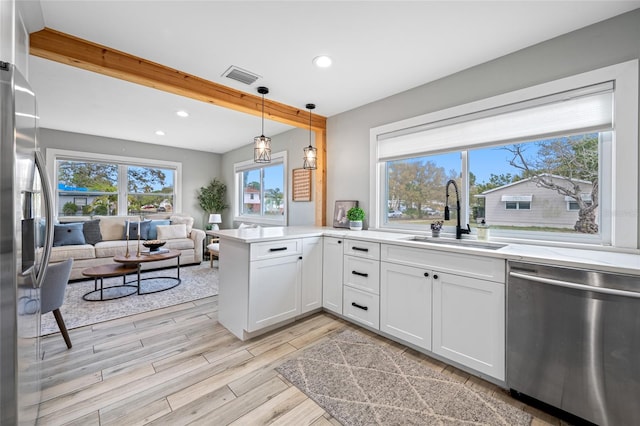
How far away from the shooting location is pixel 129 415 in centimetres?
153

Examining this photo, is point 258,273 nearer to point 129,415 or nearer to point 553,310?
point 129,415

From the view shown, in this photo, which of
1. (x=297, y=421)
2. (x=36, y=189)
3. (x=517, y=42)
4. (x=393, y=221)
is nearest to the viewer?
(x=36, y=189)

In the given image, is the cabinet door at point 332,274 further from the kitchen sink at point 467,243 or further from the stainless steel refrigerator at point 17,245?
the stainless steel refrigerator at point 17,245

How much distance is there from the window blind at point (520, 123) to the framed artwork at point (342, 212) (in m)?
0.83

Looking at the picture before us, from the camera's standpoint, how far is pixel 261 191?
5613mm

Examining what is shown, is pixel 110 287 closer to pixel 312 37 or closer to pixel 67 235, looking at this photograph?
pixel 67 235

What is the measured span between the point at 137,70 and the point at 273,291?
2.28 metres

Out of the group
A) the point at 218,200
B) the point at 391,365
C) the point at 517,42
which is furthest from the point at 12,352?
the point at 218,200

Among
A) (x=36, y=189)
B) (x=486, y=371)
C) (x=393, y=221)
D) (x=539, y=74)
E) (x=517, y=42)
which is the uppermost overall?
(x=517, y=42)

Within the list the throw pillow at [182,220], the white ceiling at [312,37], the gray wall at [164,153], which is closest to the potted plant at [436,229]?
the white ceiling at [312,37]

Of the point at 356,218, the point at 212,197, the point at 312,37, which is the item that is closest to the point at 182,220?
the point at 212,197

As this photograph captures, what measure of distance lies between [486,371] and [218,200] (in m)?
6.14

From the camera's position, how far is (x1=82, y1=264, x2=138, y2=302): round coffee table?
3257mm

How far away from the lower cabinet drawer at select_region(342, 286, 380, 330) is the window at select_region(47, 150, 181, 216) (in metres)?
5.14
